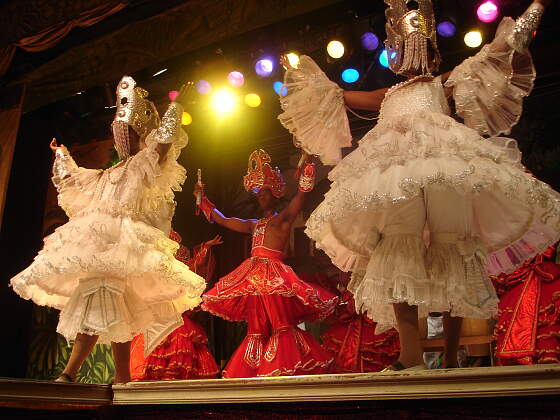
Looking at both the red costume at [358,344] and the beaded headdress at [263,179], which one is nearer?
the red costume at [358,344]

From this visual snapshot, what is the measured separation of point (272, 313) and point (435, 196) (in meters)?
1.89

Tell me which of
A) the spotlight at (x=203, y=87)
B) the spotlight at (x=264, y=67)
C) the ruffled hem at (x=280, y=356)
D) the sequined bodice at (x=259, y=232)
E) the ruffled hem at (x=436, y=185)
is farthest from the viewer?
the spotlight at (x=203, y=87)

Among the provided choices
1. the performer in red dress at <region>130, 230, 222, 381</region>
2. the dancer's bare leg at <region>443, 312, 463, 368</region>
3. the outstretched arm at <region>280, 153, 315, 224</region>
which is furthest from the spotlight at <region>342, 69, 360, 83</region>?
the dancer's bare leg at <region>443, 312, 463, 368</region>

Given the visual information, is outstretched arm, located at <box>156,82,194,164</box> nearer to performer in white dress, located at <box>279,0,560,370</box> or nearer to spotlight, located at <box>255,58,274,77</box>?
performer in white dress, located at <box>279,0,560,370</box>

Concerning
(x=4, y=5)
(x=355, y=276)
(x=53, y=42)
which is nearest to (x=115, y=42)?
(x=53, y=42)

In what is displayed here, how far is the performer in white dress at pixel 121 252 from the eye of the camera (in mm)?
2609

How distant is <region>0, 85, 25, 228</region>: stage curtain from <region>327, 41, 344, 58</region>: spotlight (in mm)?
2516

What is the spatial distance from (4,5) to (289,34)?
7.74 ft

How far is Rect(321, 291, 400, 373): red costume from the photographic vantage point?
3738 millimetres

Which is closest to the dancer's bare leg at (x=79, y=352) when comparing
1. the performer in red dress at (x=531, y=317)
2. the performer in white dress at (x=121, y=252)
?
the performer in white dress at (x=121, y=252)

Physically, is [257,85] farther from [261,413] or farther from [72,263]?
[261,413]

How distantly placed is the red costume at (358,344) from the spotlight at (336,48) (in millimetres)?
1761

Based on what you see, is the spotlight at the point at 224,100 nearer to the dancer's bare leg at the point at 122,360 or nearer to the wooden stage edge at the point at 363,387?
the dancer's bare leg at the point at 122,360

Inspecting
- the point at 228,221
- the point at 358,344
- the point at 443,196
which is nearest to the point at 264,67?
the point at 228,221
